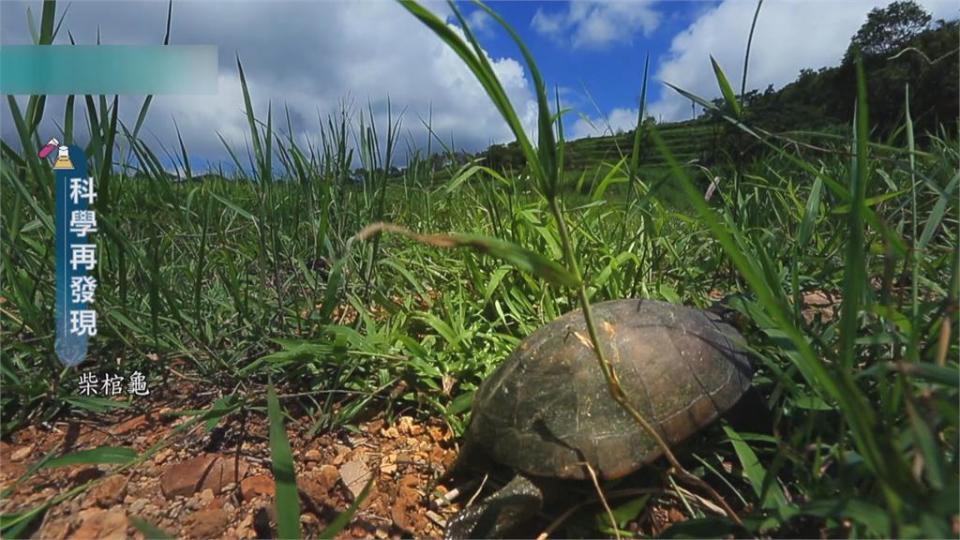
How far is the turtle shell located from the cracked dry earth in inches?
8.5

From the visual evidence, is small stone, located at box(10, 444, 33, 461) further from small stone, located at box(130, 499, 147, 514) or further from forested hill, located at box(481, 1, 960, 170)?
forested hill, located at box(481, 1, 960, 170)

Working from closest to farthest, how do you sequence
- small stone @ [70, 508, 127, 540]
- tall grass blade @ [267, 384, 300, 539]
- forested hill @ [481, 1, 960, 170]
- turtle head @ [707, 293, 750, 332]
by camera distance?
tall grass blade @ [267, 384, 300, 539], small stone @ [70, 508, 127, 540], turtle head @ [707, 293, 750, 332], forested hill @ [481, 1, 960, 170]

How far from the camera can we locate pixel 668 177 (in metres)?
1.45

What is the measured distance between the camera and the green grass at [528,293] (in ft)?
2.35

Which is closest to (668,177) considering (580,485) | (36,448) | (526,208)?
(526,208)

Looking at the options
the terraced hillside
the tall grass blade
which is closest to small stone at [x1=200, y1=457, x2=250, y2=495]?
the tall grass blade

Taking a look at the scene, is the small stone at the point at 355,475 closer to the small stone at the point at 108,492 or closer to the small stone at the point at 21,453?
the small stone at the point at 108,492

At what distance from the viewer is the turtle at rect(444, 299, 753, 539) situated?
1.15 m

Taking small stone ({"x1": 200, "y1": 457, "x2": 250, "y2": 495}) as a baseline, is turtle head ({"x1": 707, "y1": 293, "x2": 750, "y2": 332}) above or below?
above

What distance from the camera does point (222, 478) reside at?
1.24 metres

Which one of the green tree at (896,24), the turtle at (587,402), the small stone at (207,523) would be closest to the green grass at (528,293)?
the turtle at (587,402)

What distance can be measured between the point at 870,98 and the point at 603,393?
6.42 metres

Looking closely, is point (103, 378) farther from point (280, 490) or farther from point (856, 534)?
point (856, 534)

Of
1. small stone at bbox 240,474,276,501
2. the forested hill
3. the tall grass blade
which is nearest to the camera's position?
the tall grass blade
